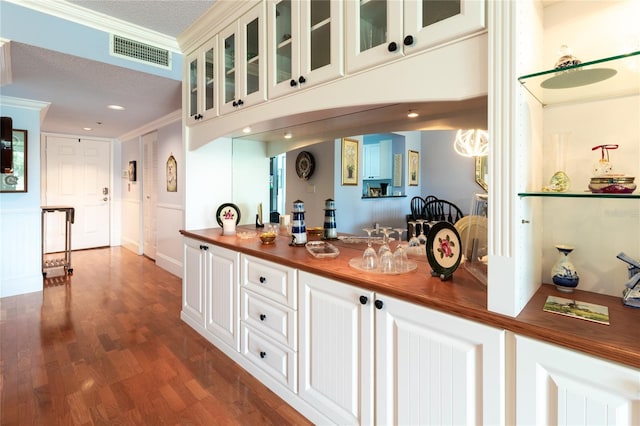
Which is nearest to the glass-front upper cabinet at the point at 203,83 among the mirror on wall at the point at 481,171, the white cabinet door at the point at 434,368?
the mirror on wall at the point at 481,171

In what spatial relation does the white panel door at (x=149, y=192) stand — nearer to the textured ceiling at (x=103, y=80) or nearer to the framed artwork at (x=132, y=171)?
the framed artwork at (x=132, y=171)

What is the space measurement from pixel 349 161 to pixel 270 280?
2.93 ft

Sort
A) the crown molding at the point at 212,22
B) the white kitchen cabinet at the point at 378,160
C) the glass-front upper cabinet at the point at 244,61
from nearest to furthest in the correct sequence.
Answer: the white kitchen cabinet at the point at 378,160
the glass-front upper cabinet at the point at 244,61
the crown molding at the point at 212,22

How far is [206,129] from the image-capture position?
2613mm

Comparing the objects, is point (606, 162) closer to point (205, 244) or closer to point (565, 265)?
point (565, 265)

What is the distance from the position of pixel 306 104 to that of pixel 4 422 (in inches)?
89.4

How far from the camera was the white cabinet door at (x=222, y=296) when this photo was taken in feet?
7.11

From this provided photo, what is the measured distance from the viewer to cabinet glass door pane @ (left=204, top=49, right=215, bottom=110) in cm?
254

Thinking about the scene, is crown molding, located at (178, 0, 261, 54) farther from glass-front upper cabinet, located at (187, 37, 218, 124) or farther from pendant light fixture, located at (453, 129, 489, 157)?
pendant light fixture, located at (453, 129, 489, 157)

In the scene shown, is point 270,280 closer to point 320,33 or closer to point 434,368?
point 434,368

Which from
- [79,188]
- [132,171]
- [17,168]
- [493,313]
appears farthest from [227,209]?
[79,188]

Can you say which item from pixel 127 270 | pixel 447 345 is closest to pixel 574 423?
pixel 447 345

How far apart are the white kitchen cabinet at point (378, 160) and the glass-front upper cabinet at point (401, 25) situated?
22.8 inches

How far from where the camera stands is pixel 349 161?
208cm
